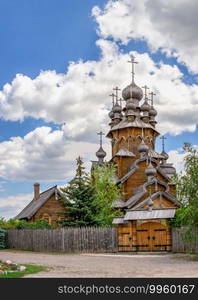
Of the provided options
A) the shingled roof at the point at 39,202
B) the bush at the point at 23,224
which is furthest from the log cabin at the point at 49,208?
the bush at the point at 23,224

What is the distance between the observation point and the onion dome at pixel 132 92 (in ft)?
197

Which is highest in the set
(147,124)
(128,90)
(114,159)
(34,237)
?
(128,90)

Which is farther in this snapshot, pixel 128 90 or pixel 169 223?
pixel 128 90

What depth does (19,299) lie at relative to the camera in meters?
11.0

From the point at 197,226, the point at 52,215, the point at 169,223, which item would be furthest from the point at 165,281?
the point at 52,215

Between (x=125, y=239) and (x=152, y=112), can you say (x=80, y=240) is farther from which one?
(x=152, y=112)

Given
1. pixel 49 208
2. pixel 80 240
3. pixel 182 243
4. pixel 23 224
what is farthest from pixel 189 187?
pixel 49 208

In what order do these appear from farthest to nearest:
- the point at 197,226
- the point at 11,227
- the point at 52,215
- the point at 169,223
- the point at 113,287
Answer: the point at 52,215 → the point at 11,227 → the point at 169,223 → the point at 197,226 → the point at 113,287

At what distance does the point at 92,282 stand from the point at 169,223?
19561mm

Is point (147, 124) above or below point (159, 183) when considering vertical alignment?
above

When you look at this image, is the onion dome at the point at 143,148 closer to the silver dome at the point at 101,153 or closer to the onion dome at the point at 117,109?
the silver dome at the point at 101,153

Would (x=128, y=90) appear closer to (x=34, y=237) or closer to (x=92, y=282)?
(x=34, y=237)

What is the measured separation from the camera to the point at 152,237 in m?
33.0

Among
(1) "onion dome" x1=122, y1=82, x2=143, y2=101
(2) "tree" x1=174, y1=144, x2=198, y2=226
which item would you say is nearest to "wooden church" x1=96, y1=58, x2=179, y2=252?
(1) "onion dome" x1=122, y1=82, x2=143, y2=101
